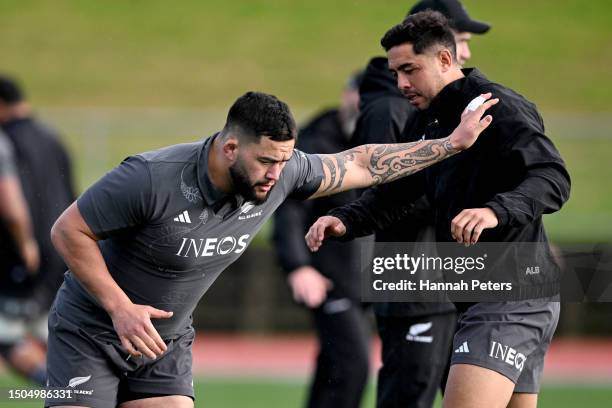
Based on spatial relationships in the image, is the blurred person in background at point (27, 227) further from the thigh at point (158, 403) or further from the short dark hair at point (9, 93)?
the thigh at point (158, 403)

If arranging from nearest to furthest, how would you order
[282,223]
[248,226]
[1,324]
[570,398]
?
1. [248,226]
2. [282,223]
3. [1,324]
4. [570,398]

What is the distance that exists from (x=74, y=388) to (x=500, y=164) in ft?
7.53

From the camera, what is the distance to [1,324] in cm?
962

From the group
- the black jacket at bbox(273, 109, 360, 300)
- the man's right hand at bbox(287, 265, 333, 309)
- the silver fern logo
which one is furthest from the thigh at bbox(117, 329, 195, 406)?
the black jacket at bbox(273, 109, 360, 300)

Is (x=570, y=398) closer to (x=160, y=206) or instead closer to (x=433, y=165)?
(x=433, y=165)

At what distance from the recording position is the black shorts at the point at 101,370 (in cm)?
521

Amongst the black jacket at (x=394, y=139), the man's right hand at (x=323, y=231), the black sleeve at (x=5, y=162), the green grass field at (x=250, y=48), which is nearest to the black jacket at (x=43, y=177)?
Result: the black sleeve at (x=5, y=162)

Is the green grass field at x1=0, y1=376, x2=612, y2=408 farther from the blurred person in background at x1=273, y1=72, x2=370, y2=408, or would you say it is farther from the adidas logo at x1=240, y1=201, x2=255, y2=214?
the adidas logo at x1=240, y1=201, x2=255, y2=214

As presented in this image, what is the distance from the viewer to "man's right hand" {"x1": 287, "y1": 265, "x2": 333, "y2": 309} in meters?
7.95

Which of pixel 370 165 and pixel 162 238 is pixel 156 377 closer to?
pixel 162 238

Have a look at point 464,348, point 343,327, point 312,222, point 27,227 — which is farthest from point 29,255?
point 464,348

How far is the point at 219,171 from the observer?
5.16 m

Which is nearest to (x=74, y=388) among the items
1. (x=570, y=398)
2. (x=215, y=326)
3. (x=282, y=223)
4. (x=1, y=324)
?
(x=282, y=223)

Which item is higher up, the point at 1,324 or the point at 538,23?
the point at 538,23
